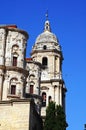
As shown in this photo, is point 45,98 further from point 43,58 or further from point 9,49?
point 9,49

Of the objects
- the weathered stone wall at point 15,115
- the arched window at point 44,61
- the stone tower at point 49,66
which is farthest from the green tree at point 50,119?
the arched window at point 44,61

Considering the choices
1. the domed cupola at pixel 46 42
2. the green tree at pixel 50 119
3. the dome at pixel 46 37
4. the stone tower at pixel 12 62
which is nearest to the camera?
the green tree at pixel 50 119

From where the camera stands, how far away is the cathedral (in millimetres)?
42875

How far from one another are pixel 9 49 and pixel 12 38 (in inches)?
60.1

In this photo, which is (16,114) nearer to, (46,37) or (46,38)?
(46,38)

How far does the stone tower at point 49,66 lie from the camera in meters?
64.6

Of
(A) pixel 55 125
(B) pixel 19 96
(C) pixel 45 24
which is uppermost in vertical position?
(C) pixel 45 24

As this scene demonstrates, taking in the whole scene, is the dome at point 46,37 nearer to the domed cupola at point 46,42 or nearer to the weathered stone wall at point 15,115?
the domed cupola at point 46,42

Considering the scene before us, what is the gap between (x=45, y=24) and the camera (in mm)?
75312

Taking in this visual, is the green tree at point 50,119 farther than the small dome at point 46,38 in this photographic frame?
No

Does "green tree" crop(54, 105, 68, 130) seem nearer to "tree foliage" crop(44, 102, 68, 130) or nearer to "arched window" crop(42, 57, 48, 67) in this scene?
"tree foliage" crop(44, 102, 68, 130)

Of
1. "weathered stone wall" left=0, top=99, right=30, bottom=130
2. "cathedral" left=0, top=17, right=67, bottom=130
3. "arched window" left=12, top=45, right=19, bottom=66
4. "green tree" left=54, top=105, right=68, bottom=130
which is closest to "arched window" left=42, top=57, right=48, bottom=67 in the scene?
"cathedral" left=0, top=17, right=67, bottom=130

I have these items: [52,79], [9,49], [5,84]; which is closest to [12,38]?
[9,49]

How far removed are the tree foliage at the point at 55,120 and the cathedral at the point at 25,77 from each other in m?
1.70
